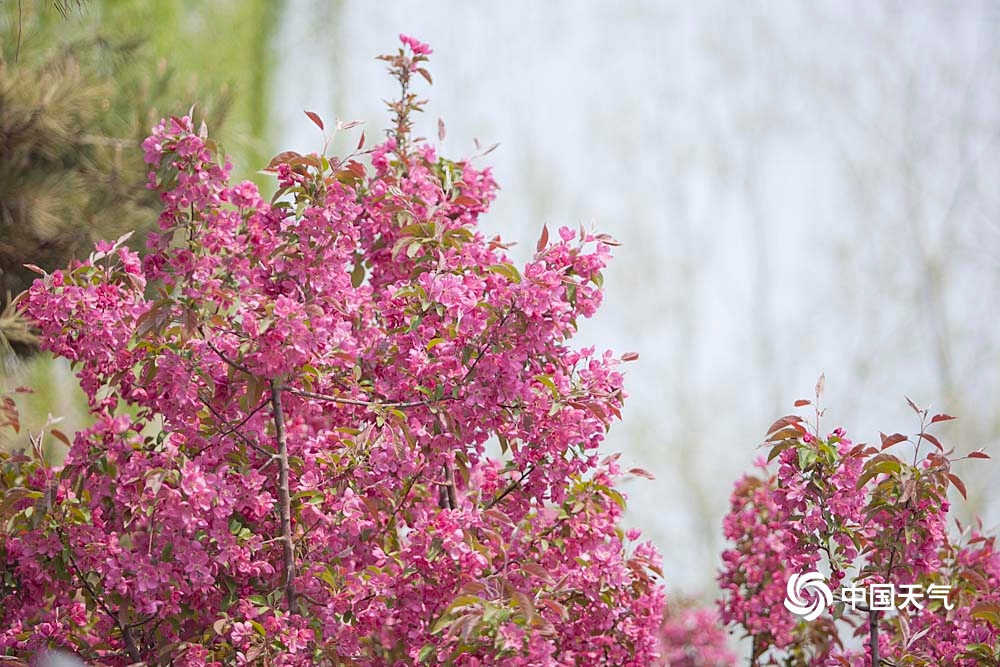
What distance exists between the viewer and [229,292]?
1821 mm

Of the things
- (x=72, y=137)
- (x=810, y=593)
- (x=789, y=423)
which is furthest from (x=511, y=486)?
(x=72, y=137)

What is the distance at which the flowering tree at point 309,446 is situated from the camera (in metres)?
1.77

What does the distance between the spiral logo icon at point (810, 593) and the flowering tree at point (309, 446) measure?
0.90ft

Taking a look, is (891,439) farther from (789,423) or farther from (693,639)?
(693,639)

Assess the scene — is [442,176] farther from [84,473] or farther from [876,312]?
[876,312]

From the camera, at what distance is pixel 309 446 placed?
6.24 feet

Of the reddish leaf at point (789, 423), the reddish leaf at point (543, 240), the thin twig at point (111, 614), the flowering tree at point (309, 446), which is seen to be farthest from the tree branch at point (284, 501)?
the reddish leaf at point (789, 423)

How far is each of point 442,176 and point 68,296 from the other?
0.79m

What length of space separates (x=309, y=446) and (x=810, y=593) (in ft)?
3.25

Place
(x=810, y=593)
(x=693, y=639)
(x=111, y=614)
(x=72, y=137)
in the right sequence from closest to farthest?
(x=111, y=614) < (x=810, y=593) < (x=693, y=639) < (x=72, y=137)

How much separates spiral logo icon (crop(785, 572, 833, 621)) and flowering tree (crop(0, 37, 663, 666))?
27cm

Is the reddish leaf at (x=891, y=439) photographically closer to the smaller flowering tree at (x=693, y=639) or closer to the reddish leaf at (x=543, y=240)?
the reddish leaf at (x=543, y=240)

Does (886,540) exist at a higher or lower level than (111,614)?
higher

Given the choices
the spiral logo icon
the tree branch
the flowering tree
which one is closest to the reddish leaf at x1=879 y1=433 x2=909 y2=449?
the spiral logo icon
